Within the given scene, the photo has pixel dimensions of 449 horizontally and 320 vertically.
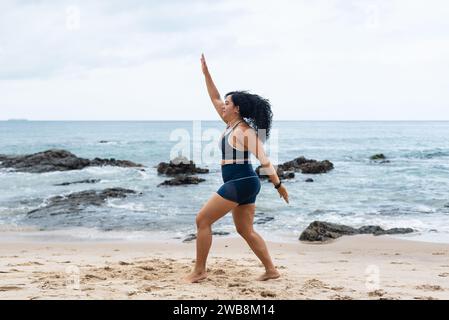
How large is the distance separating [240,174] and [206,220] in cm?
58

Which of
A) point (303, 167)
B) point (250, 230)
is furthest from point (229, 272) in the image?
point (303, 167)

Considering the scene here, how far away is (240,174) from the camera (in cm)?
512

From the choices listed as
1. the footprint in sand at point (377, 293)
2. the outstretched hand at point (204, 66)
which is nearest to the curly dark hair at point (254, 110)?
the outstretched hand at point (204, 66)

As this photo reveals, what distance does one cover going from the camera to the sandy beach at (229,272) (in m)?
4.82

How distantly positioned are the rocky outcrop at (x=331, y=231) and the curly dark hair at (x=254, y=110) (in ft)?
16.7

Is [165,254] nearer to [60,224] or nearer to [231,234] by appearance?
[231,234]

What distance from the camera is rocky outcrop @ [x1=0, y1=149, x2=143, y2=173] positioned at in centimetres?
2917

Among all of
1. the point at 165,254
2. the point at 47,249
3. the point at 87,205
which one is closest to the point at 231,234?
the point at 165,254

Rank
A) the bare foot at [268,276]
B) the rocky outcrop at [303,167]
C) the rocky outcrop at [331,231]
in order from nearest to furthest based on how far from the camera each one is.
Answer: the bare foot at [268,276]
the rocky outcrop at [331,231]
the rocky outcrop at [303,167]

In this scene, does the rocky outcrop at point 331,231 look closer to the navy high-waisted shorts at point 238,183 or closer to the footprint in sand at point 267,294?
the navy high-waisted shorts at point 238,183

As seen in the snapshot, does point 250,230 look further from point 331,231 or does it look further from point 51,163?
point 51,163

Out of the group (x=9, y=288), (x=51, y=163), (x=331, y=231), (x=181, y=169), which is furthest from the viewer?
(x=51, y=163)

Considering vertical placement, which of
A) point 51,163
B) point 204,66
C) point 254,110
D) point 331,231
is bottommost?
point 331,231

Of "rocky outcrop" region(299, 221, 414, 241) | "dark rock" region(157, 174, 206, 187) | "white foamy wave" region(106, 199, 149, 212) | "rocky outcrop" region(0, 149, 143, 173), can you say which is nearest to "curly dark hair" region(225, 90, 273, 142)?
"rocky outcrop" region(299, 221, 414, 241)
